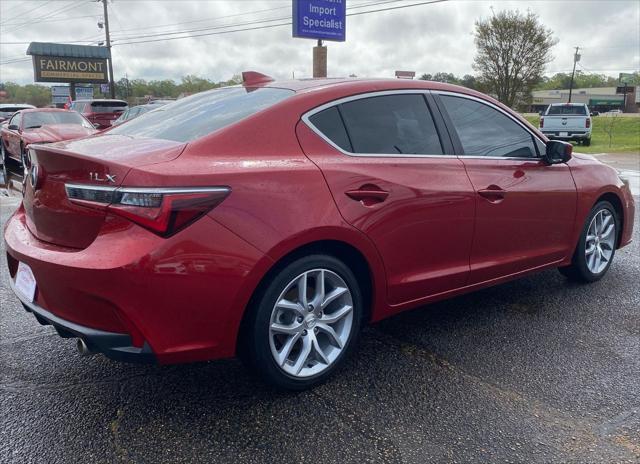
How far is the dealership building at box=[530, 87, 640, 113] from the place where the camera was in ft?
312

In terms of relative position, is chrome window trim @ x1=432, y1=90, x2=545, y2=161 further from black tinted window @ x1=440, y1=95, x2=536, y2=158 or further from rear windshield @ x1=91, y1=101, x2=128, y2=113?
rear windshield @ x1=91, y1=101, x2=128, y2=113

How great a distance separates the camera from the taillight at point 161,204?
2.35m

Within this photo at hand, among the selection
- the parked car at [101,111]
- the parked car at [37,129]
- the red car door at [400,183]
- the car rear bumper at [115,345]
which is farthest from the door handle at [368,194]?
the parked car at [101,111]

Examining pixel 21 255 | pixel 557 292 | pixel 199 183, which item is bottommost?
pixel 557 292

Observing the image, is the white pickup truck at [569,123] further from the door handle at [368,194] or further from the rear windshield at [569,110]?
the door handle at [368,194]

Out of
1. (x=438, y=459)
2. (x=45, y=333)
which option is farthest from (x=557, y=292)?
(x=45, y=333)

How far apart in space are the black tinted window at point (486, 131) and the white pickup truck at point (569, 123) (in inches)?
798

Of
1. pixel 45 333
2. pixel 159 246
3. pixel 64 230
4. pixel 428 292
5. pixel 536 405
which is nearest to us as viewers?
pixel 159 246

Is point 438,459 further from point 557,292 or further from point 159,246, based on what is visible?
point 557,292

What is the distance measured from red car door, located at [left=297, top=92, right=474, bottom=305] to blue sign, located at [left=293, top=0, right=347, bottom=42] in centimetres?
1413

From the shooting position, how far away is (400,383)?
3.04 metres

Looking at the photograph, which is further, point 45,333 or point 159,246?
point 45,333

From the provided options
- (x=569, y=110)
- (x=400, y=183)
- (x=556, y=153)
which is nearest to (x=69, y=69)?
(x=569, y=110)

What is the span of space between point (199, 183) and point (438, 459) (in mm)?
1559
